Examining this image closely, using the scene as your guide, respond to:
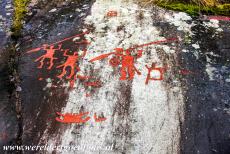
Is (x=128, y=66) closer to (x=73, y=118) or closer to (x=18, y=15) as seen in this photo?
(x=73, y=118)

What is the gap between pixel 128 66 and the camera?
2697mm

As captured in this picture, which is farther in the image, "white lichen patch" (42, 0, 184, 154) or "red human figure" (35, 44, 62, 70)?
"red human figure" (35, 44, 62, 70)

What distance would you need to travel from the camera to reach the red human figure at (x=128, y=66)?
2.63 meters

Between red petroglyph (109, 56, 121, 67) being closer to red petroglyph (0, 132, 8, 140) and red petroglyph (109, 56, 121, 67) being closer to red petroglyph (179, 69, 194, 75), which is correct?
red petroglyph (179, 69, 194, 75)

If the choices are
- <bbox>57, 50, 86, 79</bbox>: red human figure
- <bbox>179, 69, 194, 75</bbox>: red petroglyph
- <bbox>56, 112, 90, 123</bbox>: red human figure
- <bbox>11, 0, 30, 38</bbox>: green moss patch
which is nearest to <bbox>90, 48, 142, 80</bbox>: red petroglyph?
<bbox>57, 50, 86, 79</bbox>: red human figure

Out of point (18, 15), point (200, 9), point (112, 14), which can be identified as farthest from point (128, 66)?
point (18, 15)

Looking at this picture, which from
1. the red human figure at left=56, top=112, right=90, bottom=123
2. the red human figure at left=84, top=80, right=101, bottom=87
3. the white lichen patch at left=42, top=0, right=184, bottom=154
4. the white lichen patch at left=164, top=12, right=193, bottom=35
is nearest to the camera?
the white lichen patch at left=42, top=0, right=184, bottom=154

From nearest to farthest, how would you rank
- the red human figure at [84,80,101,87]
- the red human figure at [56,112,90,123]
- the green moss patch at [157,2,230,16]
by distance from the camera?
the red human figure at [56,112,90,123] < the red human figure at [84,80,101,87] < the green moss patch at [157,2,230,16]

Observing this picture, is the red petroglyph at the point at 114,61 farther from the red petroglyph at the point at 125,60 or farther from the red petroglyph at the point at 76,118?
the red petroglyph at the point at 76,118

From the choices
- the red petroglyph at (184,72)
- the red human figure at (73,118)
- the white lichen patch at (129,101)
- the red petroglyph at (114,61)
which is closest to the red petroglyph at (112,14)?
the white lichen patch at (129,101)

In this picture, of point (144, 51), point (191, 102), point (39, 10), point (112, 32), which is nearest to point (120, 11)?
point (112, 32)

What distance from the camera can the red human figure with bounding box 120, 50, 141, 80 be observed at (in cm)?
263

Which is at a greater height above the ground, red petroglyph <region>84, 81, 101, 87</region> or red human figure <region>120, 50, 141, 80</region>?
red human figure <region>120, 50, 141, 80</region>

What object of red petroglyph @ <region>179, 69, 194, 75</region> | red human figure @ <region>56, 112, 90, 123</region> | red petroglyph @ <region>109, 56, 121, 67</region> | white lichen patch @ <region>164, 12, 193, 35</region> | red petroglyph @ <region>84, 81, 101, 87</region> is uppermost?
white lichen patch @ <region>164, 12, 193, 35</region>
